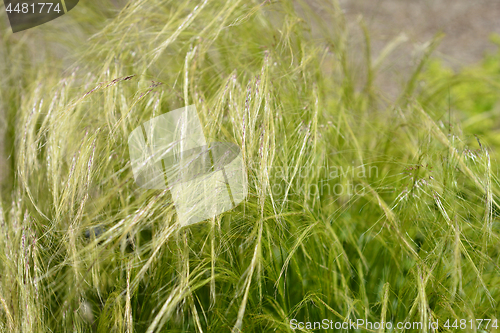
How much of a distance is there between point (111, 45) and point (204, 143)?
0.39 metres

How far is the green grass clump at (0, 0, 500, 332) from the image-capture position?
2.26ft

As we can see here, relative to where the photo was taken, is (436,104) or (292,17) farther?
(436,104)

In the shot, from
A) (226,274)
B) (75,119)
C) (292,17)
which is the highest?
(292,17)

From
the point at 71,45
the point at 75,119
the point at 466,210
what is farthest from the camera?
the point at 71,45

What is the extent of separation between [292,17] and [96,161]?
563 mm

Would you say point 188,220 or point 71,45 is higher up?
point 71,45

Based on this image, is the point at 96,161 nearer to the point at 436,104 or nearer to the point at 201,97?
the point at 201,97

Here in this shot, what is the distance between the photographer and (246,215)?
70 centimetres

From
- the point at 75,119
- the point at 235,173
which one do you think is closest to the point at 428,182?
the point at 235,173

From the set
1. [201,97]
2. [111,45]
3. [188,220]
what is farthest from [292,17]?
[188,220]

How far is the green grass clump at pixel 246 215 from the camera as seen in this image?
69 cm

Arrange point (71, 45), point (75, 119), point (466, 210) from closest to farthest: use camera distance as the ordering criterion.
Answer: point (466, 210) → point (75, 119) → point (71, 45)

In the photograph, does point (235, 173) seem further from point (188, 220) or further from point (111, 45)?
point (111, 45)

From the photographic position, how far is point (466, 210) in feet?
2.54
